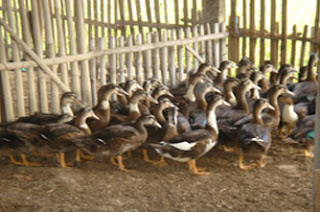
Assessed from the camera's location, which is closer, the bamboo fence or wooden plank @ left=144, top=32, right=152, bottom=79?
wooden plank @ left=144, top=32, right=152, bottom=79

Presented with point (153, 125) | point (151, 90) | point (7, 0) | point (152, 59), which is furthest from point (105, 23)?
point (153, 125)

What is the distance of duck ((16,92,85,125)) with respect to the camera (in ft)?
19.6

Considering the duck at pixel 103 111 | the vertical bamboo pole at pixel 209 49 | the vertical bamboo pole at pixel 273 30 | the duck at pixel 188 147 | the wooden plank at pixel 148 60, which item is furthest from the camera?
the vertical bamboo pole at pixel 209 49

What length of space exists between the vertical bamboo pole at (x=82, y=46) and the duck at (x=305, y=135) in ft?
10.1

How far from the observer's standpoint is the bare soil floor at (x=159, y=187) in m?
4.54

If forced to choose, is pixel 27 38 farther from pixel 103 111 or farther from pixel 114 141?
pixel 114 141

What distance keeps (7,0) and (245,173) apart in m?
3.85

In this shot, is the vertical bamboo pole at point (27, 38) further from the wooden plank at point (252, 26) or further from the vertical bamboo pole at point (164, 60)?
Result: the wooden plank at point (252, 26)

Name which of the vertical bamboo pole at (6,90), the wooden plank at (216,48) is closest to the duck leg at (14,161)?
the vertical bamboo pole at (6,90)

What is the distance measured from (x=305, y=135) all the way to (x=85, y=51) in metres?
3.43

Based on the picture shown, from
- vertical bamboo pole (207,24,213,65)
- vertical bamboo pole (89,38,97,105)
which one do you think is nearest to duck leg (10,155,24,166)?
vertical bamboo pole (89,38,97,105)

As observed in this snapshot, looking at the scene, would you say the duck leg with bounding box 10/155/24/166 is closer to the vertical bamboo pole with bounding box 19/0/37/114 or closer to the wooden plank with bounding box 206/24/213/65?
the vertical bamboo pole with bounding box 19/0/37/114

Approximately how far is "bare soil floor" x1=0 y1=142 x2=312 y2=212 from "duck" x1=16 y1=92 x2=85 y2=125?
1.87ft

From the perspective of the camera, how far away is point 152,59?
338 inches
